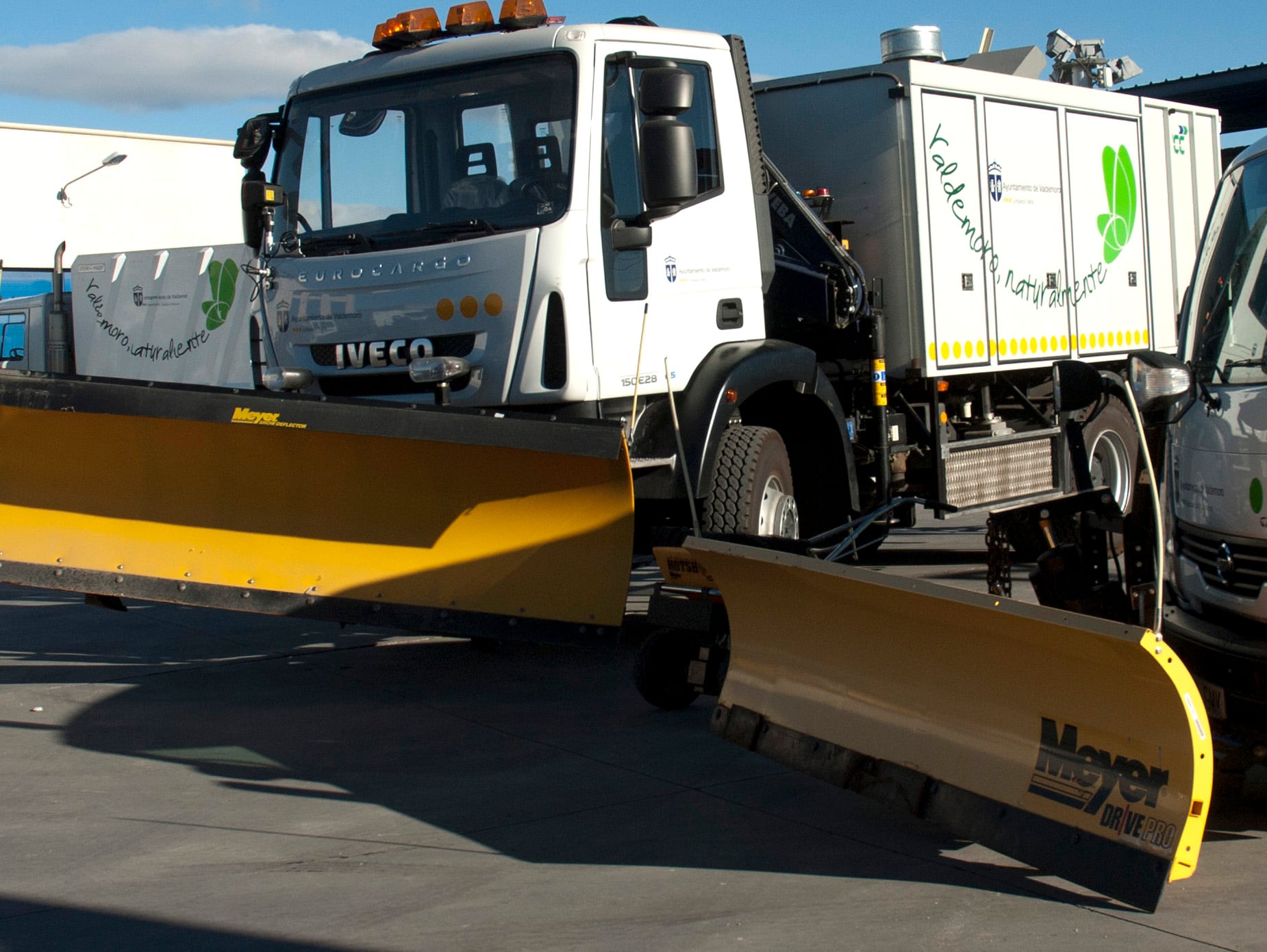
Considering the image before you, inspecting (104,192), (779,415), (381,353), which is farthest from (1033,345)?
(104,192)

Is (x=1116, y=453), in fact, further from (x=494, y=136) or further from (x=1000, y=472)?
(x=494, y=136)

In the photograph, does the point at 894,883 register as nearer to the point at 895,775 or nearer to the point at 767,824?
the point at 895,775

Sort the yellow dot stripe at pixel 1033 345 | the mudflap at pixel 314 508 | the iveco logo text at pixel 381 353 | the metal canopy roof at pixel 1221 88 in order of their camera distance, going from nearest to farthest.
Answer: the mudflap at pixel 314 508
the iveco logo text at pixel 381 353
the yellow dot stripe at pixel 1033 345
the metal canopy roof at pixel 1221 88

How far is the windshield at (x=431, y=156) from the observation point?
613cm

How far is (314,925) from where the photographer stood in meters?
3.66

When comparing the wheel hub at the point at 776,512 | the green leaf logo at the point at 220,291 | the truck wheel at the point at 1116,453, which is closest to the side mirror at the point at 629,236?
the wheel hub at the point at 776,512

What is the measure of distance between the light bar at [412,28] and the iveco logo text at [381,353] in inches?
63.3

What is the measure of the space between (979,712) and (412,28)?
4513mm

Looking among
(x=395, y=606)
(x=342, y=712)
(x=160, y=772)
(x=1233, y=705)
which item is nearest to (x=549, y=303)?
(x=395, y=606)

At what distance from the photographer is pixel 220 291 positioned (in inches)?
712

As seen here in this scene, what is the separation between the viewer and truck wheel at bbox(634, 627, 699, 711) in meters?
5.91

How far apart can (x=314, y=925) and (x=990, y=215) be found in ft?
20.7

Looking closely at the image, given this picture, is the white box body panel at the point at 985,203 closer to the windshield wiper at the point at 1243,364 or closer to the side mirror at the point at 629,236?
the side mirror at the point at 629,236

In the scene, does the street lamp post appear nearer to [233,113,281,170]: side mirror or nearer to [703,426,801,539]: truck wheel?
[233,113,281,170]: side mirror
